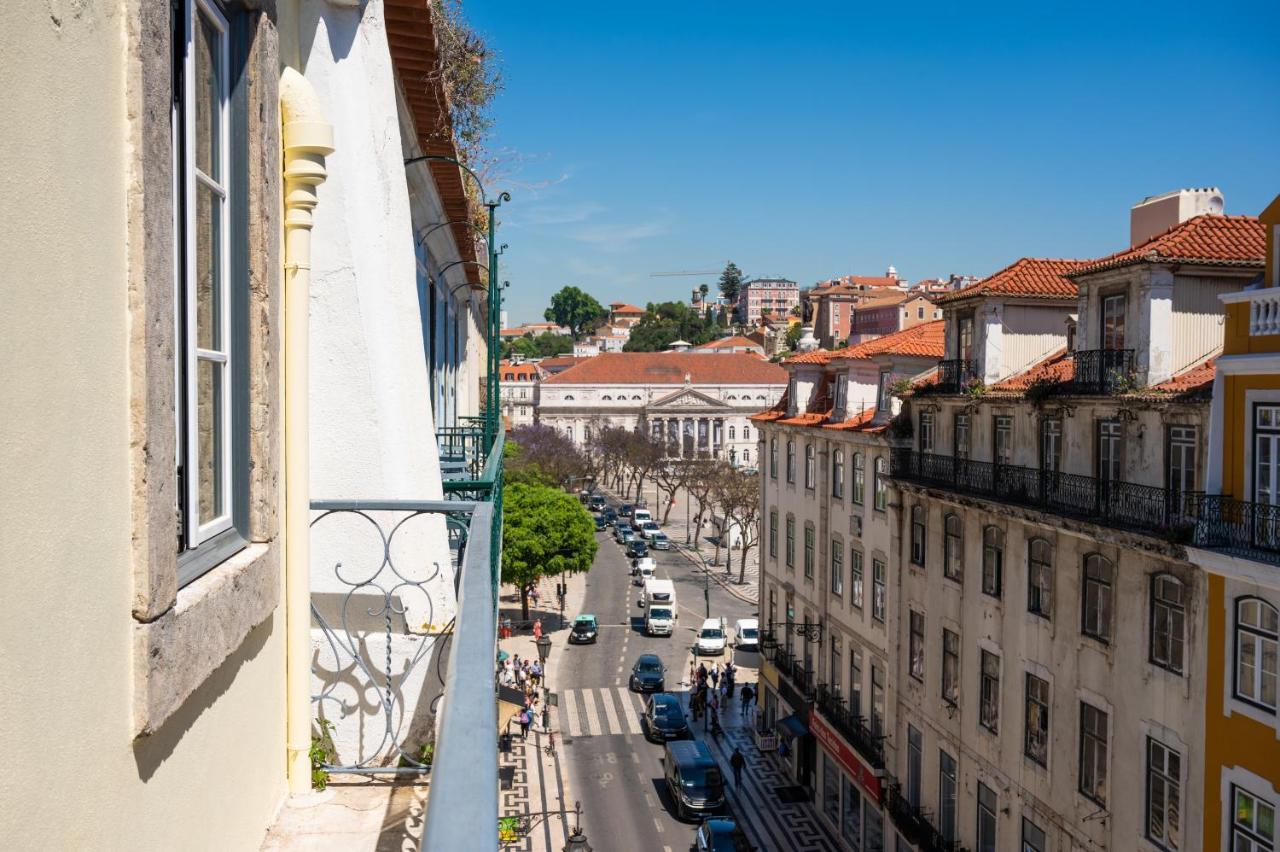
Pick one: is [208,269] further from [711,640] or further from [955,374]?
[711,640]

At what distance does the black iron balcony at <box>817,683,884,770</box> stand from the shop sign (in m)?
0.15

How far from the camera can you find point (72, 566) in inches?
72.3

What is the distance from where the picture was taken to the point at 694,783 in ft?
88.9

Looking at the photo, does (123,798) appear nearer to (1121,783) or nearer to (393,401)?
(393,401)

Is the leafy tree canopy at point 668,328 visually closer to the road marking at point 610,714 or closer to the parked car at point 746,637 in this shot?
the parked car at point 746,637

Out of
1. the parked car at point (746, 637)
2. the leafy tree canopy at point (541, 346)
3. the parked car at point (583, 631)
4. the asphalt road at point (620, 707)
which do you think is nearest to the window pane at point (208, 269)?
→ the asphalt road at point (620, 707)

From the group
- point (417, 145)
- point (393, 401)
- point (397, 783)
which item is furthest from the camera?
point (417, 145)

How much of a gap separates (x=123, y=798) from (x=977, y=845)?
65.0 ft

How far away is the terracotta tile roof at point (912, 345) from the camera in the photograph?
24.7 m

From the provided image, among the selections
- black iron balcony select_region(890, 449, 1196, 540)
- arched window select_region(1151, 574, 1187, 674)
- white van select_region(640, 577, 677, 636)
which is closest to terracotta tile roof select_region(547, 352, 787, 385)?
white van select_region(640, 577, 677, 636)

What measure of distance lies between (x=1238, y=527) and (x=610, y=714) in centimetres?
2550

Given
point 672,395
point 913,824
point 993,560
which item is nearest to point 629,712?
point 913,824

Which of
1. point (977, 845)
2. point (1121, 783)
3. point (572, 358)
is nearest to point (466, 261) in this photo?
point (1121, 783)

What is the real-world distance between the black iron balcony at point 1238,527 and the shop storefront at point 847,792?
12229 mm
